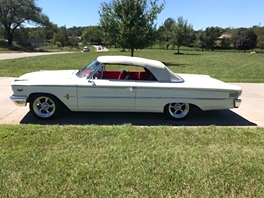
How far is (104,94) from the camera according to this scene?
16.7 ft

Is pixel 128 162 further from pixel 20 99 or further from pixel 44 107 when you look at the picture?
pixel 20 99

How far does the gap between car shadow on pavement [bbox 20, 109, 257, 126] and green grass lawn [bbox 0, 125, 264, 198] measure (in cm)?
48

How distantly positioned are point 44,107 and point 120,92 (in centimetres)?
161

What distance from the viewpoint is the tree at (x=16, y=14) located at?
51.8m

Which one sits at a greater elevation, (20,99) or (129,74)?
(129,74)

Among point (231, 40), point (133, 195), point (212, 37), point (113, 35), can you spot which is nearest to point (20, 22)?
point (113, 35)

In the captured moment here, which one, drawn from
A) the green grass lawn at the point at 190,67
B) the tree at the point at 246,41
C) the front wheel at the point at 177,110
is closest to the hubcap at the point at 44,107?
the front wheel at the point at 177,110

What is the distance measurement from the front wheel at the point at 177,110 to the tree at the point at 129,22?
15.4m

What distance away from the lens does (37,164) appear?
329 cm

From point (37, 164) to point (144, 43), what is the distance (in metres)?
18.4

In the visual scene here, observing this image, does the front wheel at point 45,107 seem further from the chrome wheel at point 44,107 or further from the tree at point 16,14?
the tree at point 16,14

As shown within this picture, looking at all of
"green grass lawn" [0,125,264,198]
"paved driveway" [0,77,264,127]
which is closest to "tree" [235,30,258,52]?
"paved driveway" [0,77,264,127]

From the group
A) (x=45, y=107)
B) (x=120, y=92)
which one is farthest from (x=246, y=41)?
(x=45, y=107)

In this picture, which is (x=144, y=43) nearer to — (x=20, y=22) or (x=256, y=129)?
(x=256, y=129)
